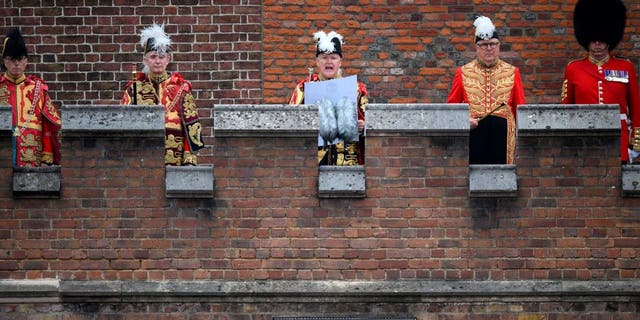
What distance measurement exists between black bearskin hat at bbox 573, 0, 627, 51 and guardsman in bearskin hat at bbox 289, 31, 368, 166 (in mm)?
2268

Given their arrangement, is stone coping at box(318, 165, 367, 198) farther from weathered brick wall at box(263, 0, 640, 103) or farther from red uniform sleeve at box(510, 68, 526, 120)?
weathered brick wall at box(263, 0, 640, 103)

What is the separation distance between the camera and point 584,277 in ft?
45.2

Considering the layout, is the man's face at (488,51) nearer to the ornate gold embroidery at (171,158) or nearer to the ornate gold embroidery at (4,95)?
the ornate gold embroidery at (171,158)

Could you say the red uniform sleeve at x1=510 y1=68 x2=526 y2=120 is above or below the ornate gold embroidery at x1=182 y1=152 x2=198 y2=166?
above

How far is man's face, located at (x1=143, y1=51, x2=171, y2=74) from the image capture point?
14.9m

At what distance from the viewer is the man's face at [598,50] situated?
1509cm

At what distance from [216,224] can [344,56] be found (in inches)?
164

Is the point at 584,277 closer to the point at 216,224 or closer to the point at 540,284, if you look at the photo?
the point at 540,284

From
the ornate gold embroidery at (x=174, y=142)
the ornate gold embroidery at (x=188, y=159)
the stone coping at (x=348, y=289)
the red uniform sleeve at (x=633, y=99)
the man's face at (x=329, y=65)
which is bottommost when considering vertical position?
the stone coping at (x=348, y=289)

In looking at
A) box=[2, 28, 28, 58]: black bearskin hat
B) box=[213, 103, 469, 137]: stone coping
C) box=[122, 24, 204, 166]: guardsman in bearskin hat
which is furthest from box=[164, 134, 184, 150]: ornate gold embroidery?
box=[2, 28, 28, 58]: black bearskin hat

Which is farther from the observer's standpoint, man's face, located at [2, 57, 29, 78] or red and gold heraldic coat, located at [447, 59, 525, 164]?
man's face, located at [2, 57, 29, 78]

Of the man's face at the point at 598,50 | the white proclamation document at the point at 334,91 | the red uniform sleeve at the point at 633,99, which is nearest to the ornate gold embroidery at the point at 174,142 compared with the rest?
the white proclamation document at the point at 334,91

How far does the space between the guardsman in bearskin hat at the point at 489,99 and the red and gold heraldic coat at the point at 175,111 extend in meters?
2.26

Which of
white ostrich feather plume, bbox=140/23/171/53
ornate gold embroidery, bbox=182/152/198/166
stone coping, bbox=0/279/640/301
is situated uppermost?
white ostrich feather plume, bbox=140/23/171/53
